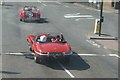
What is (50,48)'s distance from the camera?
65.5ft

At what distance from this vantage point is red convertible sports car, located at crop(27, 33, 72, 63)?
19.6 m

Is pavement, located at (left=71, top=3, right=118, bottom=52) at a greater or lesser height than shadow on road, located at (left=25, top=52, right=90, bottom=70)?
greater

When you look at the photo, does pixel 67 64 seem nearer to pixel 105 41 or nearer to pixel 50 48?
pixel 50 48

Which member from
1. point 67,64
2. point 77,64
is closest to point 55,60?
point 67,64

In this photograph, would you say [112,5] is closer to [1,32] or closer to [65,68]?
[1,32]

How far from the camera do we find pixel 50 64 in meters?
20.0

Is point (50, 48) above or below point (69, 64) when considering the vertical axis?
above

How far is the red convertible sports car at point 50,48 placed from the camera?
19.6 metres

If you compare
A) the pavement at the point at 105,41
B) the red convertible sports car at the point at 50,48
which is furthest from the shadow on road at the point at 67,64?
the pavement at the point at 105,41

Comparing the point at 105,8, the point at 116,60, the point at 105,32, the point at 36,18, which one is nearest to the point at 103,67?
the point at 116,60

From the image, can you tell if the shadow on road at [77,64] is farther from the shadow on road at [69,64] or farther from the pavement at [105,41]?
the pavement at [105,41]

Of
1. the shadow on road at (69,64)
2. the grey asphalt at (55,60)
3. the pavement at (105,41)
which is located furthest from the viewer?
the pavement at (105,41)

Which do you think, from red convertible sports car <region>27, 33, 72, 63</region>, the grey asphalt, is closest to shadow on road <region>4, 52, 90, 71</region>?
the grey asphalt

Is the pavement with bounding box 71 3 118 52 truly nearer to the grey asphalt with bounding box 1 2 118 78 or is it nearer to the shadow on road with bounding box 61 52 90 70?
the grey asphalt with bounding box 1 2 118 78
